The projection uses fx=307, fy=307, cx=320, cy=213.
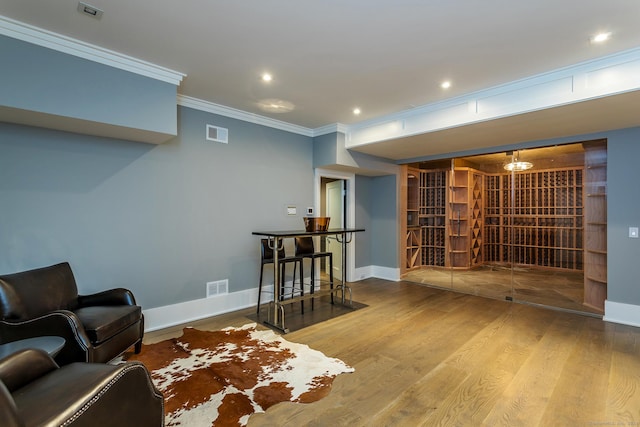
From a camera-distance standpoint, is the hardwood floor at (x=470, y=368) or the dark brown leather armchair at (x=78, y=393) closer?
the dark brown leather armchair at (x=78, y=393)

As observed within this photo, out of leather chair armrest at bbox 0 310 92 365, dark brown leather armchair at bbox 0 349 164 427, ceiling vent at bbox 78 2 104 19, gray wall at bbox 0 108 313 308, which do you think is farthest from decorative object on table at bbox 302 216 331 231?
ceiling vent at bbox 78 2 104 19

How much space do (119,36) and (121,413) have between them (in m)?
2.77

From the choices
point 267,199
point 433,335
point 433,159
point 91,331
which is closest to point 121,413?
point 91,331

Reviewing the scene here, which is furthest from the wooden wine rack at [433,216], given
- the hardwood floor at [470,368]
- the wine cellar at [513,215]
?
the hardwood floor at [470,368]

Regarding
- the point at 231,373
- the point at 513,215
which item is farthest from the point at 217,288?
the point at 513,215

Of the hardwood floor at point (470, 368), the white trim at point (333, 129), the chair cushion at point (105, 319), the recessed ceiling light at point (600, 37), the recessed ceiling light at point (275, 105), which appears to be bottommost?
the hardwood floor at point (470, 368)

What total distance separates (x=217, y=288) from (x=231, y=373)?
1707 millimetres

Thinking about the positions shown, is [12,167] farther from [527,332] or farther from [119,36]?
[527,332]

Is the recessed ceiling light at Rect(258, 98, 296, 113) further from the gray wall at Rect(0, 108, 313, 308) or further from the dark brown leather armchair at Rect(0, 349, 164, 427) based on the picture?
the dark brown leather armchair at Rect(0, 349, 164, 427)

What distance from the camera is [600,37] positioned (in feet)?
8.17

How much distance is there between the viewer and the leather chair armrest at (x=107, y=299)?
286 cm

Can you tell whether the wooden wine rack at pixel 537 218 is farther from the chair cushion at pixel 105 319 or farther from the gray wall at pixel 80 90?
the chair cushion at pixel 105 319

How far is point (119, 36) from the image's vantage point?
256 cm

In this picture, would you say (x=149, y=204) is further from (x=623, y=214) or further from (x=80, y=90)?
(x=623, y=214)
